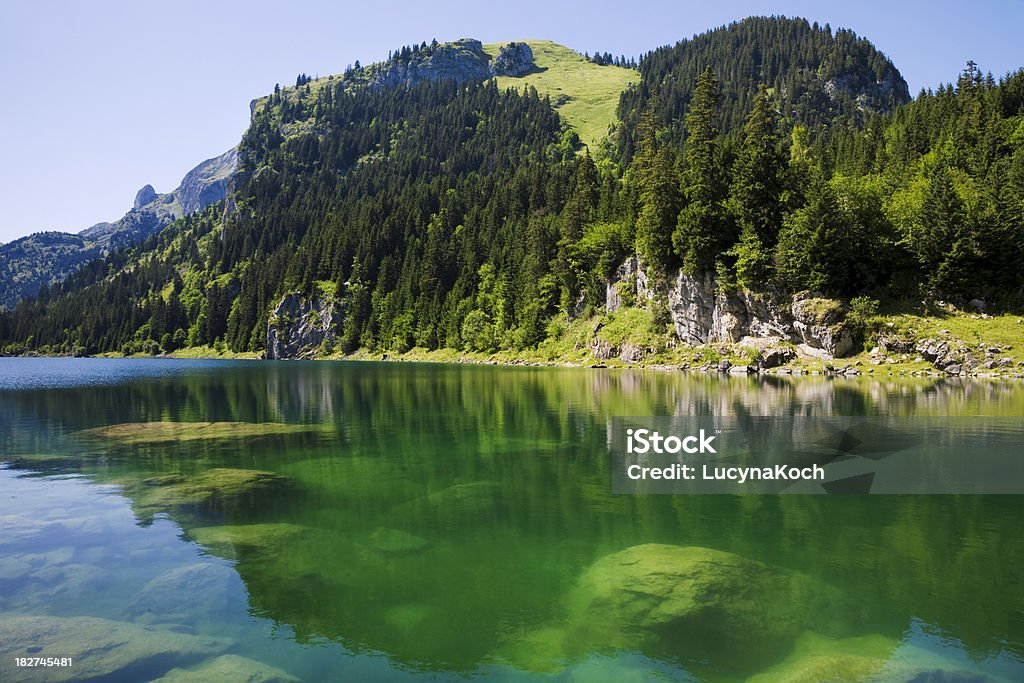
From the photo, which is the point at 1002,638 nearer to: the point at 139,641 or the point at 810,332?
the point at 139,641

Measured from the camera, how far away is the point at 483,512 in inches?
666

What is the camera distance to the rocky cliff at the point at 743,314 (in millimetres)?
70812

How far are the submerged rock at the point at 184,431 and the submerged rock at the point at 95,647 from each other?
21540 millimetres

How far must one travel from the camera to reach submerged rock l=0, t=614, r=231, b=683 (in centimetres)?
880

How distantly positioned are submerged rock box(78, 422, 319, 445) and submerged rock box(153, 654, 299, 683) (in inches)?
948

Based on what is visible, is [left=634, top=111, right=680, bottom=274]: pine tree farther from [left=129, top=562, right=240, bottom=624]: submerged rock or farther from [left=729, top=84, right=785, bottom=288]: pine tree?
[left=129, top=562, right=240, bottom=624]: submerged rock

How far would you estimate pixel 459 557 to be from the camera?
13.4 meters

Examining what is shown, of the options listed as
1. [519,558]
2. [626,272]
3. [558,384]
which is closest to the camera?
[519,558]

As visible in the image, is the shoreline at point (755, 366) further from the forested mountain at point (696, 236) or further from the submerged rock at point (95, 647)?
the submerged rock at point (95, 647)

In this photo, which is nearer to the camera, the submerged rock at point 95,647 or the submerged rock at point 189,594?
the submerged rock at point 95,647

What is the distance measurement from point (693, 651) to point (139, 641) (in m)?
8.70


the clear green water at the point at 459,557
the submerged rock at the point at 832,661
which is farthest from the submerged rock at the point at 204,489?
the submerged rock at the point at 832,661

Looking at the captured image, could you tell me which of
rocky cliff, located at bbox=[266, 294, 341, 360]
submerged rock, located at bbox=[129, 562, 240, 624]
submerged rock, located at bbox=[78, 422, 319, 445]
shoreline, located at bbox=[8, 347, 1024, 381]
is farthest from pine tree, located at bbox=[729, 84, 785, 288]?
rocky cliff, located at bbox=[266, 294, 341, 360]

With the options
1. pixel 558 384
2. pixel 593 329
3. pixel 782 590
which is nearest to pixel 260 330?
pixel 593 329
